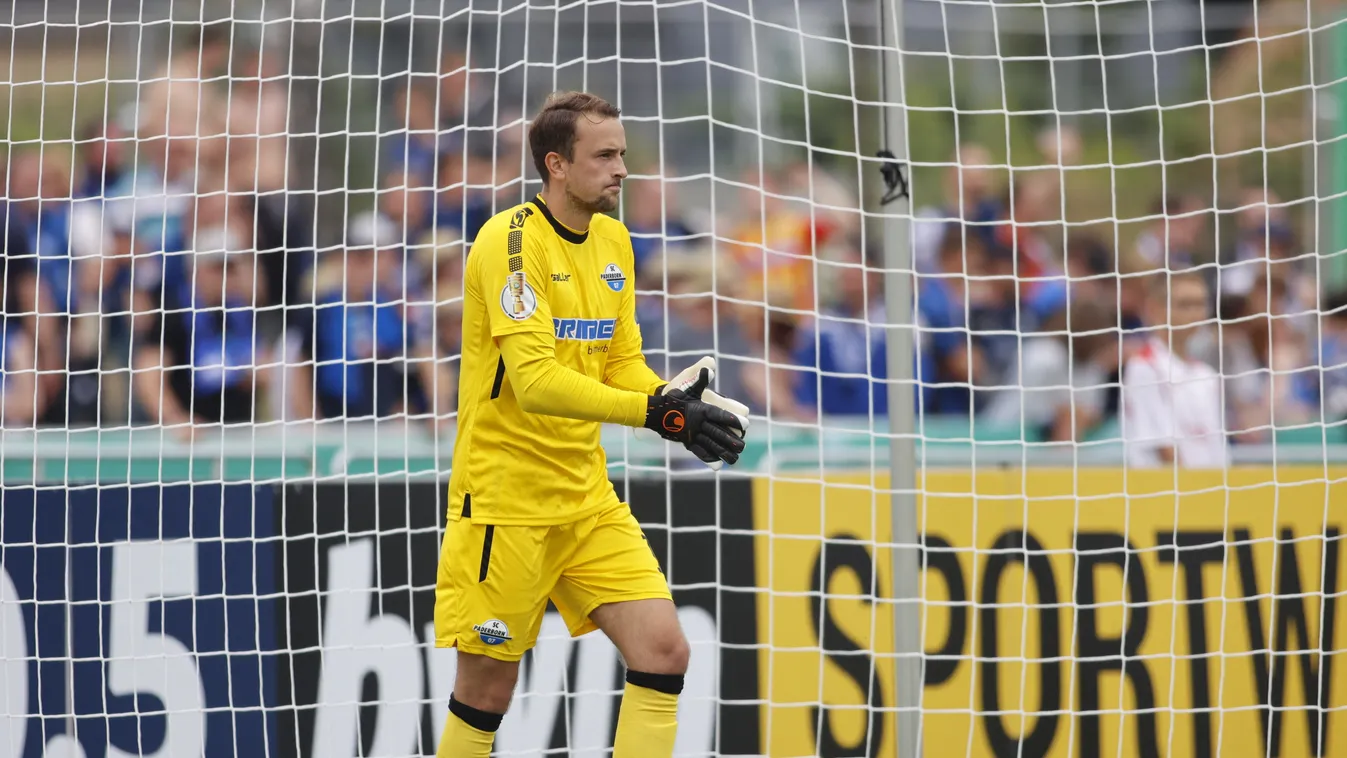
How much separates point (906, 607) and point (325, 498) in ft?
7.52

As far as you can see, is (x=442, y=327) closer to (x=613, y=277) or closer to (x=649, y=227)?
(x=649, y=227)

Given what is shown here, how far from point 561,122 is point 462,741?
5.39 ft

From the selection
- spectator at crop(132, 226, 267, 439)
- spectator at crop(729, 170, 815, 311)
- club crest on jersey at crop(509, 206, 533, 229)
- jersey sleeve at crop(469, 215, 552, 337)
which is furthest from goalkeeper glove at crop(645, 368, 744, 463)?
spectator at crop(729, 170, 815, 311)

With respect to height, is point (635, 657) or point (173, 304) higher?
point (173, 304)

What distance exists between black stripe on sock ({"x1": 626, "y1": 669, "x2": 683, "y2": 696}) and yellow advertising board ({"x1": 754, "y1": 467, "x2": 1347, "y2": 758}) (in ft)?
6.87

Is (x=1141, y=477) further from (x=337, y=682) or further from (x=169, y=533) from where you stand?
(x=169, y=533)

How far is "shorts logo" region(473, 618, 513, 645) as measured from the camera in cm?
393

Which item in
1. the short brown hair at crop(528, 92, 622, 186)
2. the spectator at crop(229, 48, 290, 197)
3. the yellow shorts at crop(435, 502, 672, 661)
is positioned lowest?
the yellow shorts at crop(435, 502, 672, 661)

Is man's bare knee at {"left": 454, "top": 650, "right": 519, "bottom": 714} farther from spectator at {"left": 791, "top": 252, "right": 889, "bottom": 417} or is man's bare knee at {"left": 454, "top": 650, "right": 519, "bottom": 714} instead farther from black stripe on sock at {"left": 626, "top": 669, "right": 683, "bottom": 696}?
spectator at {"left": 791, "top": 252, "right": 889, "bottom": 417}

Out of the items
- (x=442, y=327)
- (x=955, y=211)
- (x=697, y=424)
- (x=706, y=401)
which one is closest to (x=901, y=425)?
(x=706, y=401)

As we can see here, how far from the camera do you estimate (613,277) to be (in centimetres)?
404

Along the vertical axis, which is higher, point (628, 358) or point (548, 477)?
point (628, 358)

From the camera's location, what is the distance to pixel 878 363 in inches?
269

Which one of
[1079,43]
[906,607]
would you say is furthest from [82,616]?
[1079,43]
